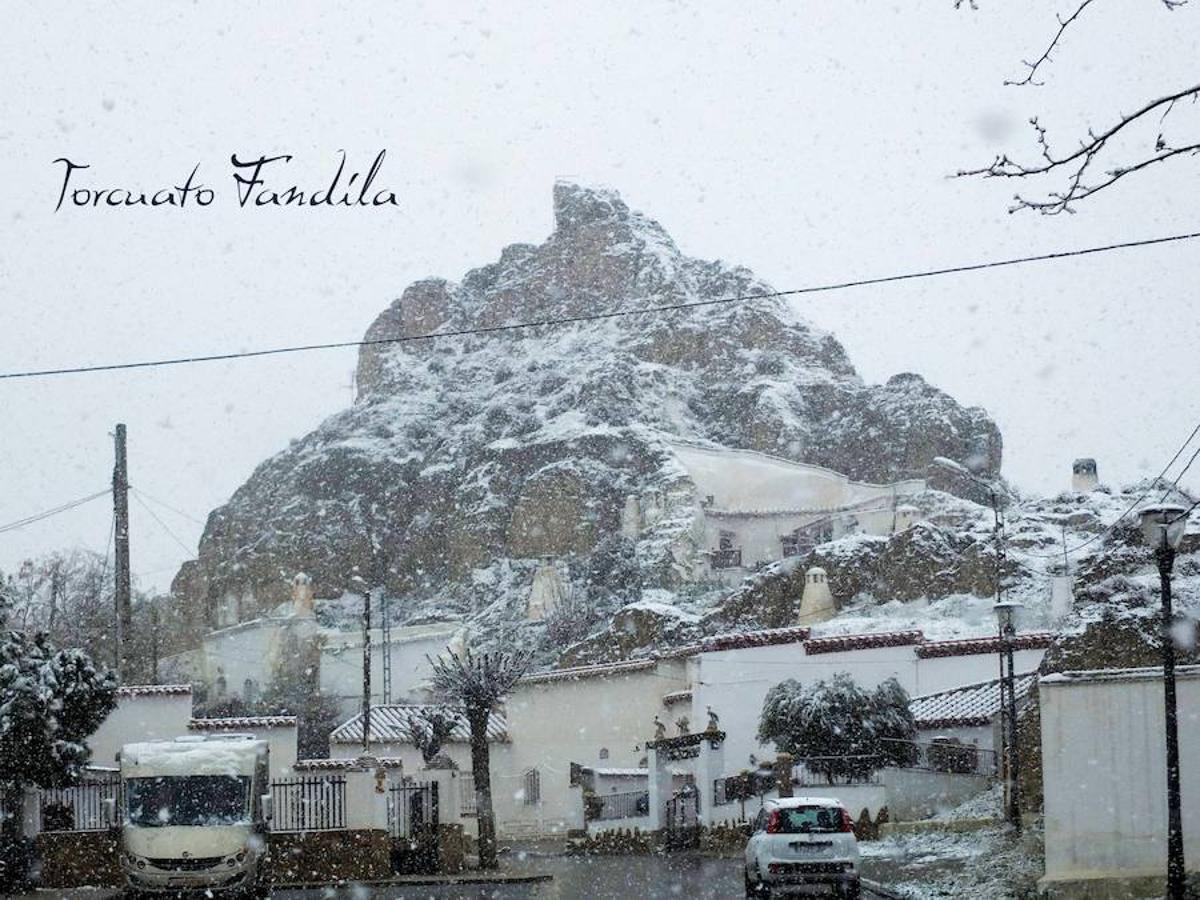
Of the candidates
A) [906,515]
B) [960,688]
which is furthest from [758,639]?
[906,515]

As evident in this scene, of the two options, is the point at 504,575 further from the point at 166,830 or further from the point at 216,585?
the point at 166,830

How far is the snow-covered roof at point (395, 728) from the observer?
4112 centimetres

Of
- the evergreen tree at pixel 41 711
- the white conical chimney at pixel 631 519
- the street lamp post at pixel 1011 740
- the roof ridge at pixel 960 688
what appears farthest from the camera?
A: the white conical chimney at pixel 631 519

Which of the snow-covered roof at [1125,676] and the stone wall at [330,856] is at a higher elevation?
the snow-covered roof at [1125,676]

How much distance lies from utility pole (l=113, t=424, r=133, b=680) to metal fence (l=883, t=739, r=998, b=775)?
14.5 meters

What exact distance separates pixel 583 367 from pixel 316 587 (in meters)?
25.0

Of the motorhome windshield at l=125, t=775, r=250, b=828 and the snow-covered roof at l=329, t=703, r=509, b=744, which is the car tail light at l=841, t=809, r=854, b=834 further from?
the snow-covered roof at l=329, t=703, r=509, b=744

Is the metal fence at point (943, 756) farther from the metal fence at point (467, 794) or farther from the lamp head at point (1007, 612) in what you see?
the metal fence at point (467, 794)

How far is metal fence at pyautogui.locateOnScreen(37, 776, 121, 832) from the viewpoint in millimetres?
23219

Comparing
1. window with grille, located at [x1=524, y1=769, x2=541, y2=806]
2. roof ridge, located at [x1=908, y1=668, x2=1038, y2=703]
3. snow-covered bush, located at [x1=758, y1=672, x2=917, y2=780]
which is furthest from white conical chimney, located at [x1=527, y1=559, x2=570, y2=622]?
snow-covered bush, located at [x1=758, y1=672, x2=917, y2=780]

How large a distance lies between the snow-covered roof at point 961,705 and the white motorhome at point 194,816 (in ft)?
56.0

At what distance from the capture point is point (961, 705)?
1331 inches

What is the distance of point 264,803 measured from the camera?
1961cm

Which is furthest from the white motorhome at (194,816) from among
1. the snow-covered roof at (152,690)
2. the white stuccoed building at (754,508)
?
the white stuccoed building at (754,508)
